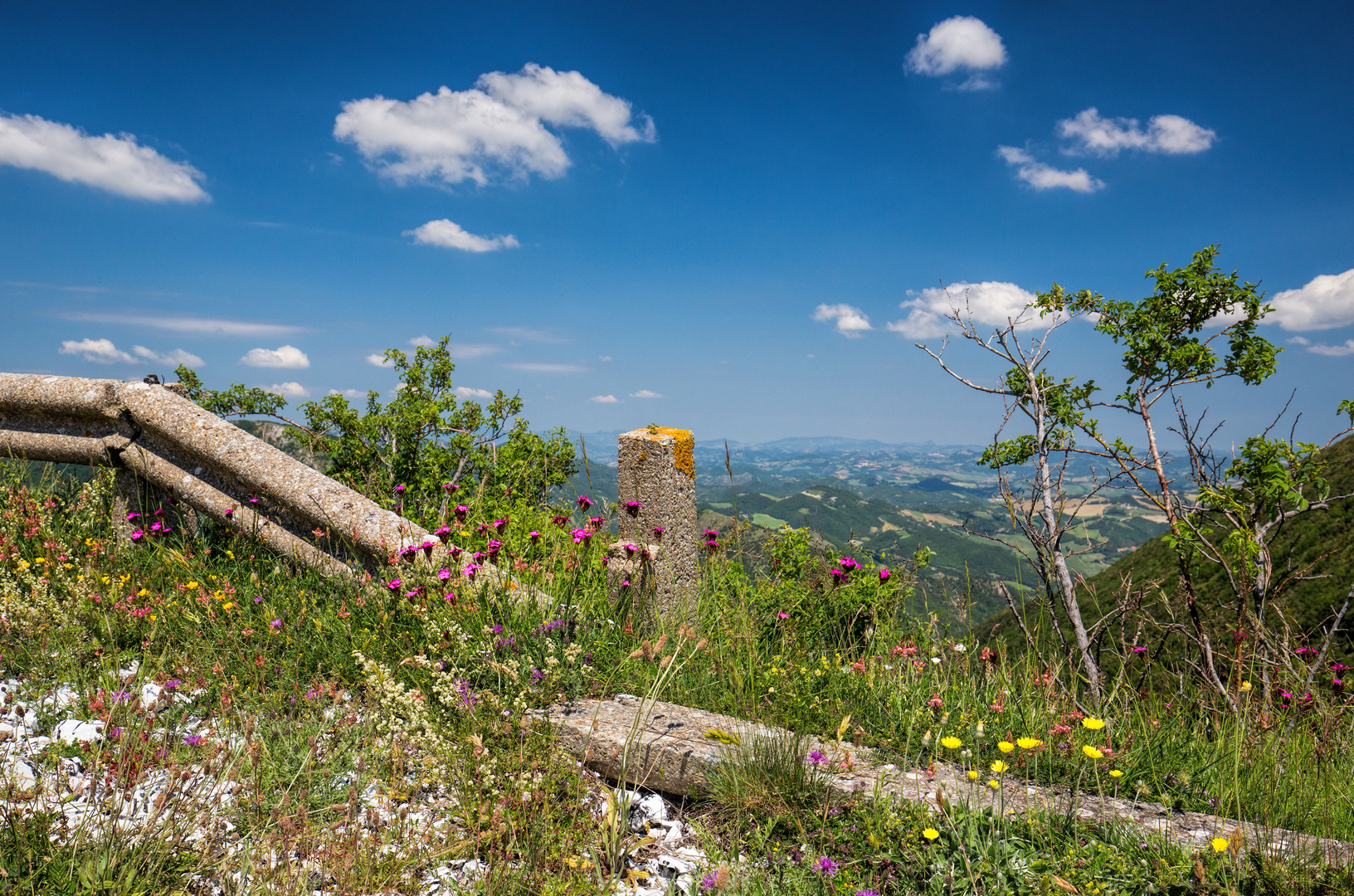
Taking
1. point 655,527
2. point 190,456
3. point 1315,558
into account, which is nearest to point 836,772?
point 655,527

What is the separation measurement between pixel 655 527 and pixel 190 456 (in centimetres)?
359

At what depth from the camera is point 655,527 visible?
3930mm

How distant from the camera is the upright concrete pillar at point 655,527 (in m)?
3.77

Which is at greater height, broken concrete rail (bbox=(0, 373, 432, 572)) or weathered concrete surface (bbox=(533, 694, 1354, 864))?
broken concrete rail (bbox=(0, 373, 432, 572))

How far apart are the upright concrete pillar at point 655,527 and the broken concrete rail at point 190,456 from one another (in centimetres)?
148

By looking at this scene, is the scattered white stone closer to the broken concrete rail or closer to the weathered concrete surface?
the broken concrete rail

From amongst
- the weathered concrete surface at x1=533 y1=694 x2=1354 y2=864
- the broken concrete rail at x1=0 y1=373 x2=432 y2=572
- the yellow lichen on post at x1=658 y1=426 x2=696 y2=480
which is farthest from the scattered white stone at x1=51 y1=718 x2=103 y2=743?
the yellow lichen on post at x1=658 y1=426 x2=696 y2=480

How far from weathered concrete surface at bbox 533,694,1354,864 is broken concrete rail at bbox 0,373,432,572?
6.65ft

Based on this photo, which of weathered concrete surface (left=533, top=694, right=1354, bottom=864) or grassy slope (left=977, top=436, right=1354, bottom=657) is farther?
grassy slope (left=977, top=436, right=1354, bottom=657)

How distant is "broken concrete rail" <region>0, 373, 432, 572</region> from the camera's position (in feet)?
13.3

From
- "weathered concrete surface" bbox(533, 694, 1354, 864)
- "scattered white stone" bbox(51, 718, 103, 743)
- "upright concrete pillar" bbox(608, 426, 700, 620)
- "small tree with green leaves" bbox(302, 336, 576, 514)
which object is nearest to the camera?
"weathered concrete surface" bbox(533, 694, 1354, 864)

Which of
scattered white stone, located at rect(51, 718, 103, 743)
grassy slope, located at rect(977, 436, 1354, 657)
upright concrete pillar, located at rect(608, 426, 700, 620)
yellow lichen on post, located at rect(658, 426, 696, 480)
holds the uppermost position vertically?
yellow lichen on post, located at rect(658, 426, 696, 480)

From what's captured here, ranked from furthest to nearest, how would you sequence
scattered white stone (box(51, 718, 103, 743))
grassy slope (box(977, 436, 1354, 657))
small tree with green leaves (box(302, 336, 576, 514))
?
grassy slope (box(977, 436, 1354, 657))
small tree with green leaves (box(302, 336, 576, 514))
scattered white stone (box(51, 718, 103, 743))

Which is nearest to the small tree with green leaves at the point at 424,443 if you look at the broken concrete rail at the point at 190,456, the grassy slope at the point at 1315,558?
the broken concrete rail at the point at 190,456
